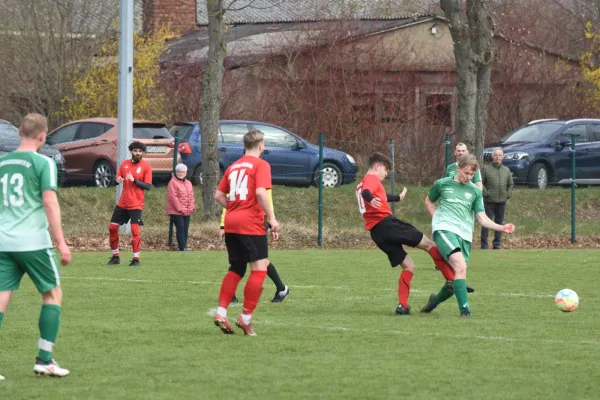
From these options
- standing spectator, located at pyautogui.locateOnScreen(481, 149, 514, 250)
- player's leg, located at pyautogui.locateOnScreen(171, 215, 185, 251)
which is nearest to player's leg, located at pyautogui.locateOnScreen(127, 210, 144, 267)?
player's leg, located at pyautogui.locateOnScreen(171, 215, 185, 251)

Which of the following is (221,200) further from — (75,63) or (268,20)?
(268,20)

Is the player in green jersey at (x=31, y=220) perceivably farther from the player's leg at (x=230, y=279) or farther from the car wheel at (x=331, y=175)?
the car wheel at (x=331, y=175)

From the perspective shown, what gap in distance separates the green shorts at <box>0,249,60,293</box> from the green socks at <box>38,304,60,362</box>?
138 mm

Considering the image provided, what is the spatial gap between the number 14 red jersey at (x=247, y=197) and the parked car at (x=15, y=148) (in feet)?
49.5

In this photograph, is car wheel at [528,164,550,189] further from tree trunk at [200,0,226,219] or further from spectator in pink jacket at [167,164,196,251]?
spectator in pink jacket at [167,164,196,251]

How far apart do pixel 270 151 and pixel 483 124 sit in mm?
5163

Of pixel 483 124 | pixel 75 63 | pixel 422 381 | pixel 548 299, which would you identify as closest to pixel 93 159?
pixel 75 63

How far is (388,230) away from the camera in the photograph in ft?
38.6

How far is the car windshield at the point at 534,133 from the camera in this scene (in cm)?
2836

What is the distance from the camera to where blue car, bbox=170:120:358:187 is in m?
25.8

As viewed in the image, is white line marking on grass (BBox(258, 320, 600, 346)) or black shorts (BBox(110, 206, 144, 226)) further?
black shorts (BBox(110, 206, 144, 226))

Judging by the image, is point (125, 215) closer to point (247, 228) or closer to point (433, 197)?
point (433, 197)

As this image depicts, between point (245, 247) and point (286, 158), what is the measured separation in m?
16.4

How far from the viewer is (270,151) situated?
2619cm
